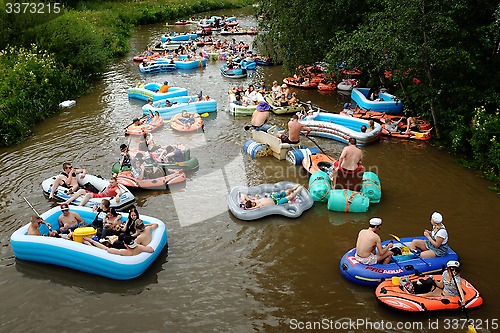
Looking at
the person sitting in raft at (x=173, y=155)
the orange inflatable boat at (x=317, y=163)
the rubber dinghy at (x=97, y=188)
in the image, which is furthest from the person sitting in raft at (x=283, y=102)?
the rubber dinghy at (x=97, y=188)

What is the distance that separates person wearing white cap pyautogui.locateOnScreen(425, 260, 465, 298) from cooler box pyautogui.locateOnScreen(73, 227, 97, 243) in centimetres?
700

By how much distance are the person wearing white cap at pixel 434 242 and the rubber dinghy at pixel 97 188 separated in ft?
23.7

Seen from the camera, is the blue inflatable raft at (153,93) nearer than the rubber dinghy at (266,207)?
No

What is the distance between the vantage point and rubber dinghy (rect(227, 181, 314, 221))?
11.6m

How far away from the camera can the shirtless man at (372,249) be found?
29.7ft

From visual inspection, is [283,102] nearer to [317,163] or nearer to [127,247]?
[317,163]

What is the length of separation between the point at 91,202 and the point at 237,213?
3.82 m

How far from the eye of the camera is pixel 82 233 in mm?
10047

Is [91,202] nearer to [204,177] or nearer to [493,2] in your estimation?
[204,177]

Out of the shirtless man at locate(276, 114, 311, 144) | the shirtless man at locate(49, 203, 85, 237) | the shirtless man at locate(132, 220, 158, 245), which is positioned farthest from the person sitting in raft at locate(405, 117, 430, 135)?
the shirtless man at locate(49, 203, 85, 237)

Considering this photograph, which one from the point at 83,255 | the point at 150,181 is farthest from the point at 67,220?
the point at 150,181

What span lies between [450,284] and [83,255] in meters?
7.13

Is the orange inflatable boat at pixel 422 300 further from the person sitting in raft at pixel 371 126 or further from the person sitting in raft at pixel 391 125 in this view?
the person sitting in raft at pixel 391 125

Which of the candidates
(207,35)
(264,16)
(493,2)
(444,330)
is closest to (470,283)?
(444,330)
